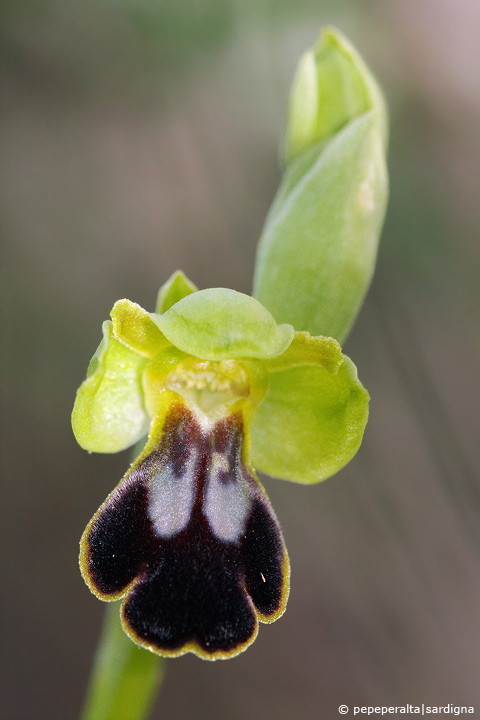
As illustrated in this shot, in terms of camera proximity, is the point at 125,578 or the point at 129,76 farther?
the point at 129,76

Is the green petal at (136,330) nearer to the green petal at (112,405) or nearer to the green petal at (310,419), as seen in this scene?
the green petal at (112,405)

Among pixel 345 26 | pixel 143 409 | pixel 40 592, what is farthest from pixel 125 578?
pixel 345 26

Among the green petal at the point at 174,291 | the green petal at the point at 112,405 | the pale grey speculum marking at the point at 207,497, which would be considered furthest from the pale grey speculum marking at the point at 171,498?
the green petal at the point at 174,291

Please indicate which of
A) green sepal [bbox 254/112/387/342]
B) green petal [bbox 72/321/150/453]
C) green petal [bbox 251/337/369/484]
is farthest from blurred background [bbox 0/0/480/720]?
green petal [bbox 72/321/150/453]

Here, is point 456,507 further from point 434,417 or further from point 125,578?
point 125,578

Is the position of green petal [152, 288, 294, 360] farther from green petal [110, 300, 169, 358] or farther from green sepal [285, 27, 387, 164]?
green sepal [285, 27, 387, 164]

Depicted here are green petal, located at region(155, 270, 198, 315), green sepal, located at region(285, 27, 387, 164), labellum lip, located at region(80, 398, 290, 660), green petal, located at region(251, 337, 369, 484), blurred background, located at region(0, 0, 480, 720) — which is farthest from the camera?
blurred background, located at region(0, 0, 480, 720)

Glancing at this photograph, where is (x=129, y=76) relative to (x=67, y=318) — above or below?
above
